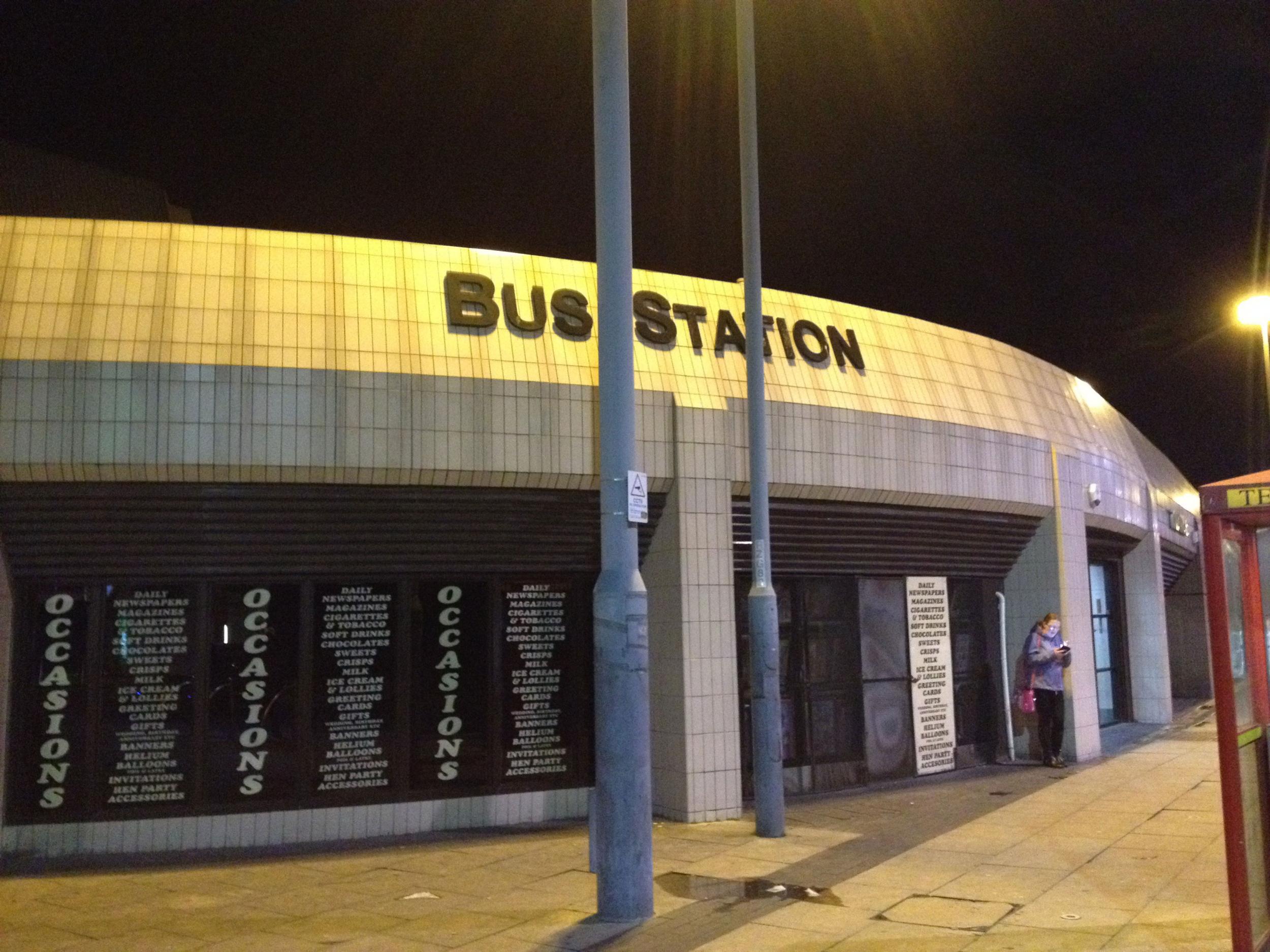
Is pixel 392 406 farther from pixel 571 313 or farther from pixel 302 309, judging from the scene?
pixel 571 313

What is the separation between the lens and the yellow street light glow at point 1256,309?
56.7 ft

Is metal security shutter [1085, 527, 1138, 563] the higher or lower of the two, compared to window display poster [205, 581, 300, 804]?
higher

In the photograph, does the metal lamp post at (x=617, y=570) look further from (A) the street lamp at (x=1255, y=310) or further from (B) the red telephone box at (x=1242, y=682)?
(A) the street lamp at (x=1255, y=310)

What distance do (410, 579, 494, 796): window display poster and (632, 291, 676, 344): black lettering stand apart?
265 cm

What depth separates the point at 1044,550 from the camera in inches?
525

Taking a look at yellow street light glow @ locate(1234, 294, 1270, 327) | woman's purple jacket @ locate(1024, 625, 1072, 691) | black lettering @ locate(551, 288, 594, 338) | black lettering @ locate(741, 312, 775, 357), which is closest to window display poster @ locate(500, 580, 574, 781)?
black lettering @ locate(551, 288, 594, 338)

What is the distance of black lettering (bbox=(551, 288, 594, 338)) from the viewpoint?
9750mm

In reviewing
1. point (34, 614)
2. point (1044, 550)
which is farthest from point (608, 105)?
point (1044, 550)

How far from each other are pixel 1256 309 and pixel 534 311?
1291 centimetres

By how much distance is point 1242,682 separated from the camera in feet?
18.9

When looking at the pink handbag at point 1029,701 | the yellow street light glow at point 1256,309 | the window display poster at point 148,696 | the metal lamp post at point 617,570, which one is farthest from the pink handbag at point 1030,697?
the window display poster at point 148,696

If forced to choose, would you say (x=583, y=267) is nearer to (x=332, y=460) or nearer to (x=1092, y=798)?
(x=332, y=460)

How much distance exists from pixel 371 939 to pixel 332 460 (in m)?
3.65

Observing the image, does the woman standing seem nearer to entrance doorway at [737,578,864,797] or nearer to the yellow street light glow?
entrance doorway at [737,578,864,797]
